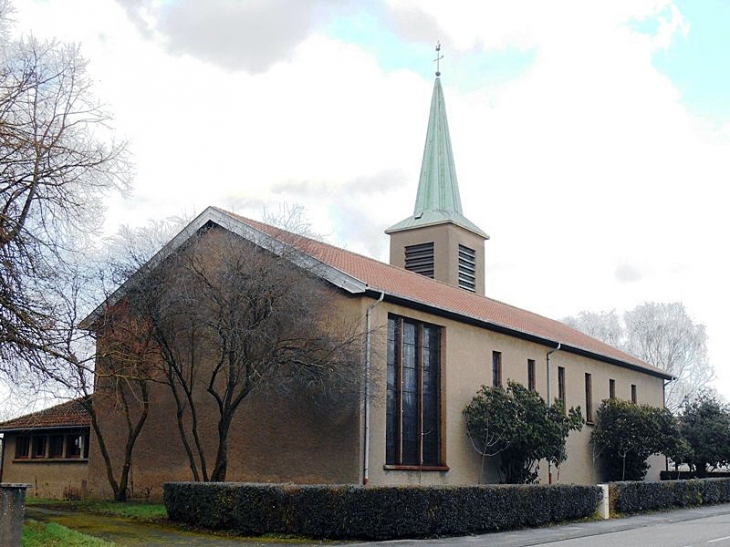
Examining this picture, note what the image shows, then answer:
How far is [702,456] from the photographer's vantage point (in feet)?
121

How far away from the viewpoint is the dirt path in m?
16.1

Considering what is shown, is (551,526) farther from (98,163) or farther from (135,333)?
(98,163)

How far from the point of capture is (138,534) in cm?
1750

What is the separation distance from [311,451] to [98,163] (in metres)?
11.2

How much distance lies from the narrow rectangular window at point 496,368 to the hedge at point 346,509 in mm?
8276

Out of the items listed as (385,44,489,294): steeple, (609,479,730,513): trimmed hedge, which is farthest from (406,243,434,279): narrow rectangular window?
(609,479,730,513): trimmed hedge

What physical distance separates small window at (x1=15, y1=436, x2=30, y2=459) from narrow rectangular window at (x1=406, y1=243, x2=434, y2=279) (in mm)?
17272

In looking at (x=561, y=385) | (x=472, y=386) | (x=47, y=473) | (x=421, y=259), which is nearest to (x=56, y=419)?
(x=47, y=473)

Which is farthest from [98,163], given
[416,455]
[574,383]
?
[574,383]

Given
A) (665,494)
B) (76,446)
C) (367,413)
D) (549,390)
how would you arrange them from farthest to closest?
1. (76,446)
2. (549,390)
3. (665,494)
4. (367,413)

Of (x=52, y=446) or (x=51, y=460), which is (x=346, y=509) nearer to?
(x=51, y=460)

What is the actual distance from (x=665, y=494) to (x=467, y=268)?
1404 centimetres

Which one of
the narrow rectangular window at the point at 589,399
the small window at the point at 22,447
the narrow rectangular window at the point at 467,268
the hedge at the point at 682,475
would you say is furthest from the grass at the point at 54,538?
the hedge at the point at 682,475

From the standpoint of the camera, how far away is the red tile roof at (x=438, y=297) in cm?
2394
